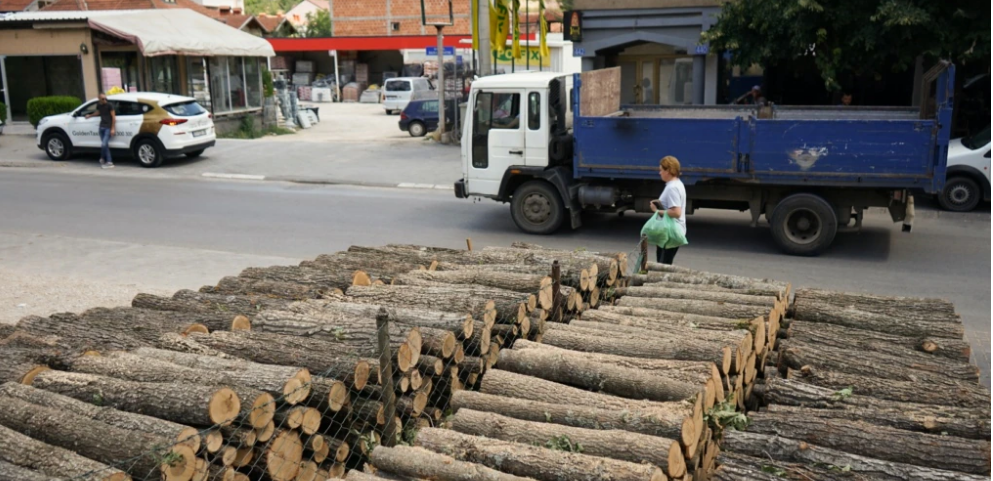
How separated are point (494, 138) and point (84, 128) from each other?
495 inches

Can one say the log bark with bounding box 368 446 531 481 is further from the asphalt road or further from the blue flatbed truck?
the blue flatbed truck

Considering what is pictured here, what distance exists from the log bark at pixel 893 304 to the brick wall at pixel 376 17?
52463 millimetres

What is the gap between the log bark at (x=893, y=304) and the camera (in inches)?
265

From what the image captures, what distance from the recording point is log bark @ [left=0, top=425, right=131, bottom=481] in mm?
4261

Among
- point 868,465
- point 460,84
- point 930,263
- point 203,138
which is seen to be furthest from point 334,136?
point 868,465

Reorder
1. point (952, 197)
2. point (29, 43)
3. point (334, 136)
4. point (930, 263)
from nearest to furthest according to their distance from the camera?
1. point (930, 263)
2. point (952, 197)
3. point (29, 43)
4. point (334, 136)

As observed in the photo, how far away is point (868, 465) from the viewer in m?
4.45

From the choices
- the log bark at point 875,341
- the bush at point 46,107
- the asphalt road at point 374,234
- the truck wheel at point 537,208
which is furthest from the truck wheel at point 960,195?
the bush at point 46,107

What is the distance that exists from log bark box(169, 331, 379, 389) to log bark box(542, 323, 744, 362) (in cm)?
134

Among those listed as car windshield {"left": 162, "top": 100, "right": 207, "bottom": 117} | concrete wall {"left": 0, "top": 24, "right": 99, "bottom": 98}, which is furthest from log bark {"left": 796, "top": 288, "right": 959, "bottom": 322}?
concrete wall {"left": 0, "top": 24, "right": 99, "bottom": 98}

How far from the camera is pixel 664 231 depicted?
28.4 ft

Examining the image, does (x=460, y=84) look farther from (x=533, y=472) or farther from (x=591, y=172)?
(x=533, y=472)

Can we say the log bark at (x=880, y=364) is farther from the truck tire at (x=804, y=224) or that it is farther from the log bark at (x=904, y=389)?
the truck tire at (x=804, y=224)

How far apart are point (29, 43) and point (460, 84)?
1216 centimetres
